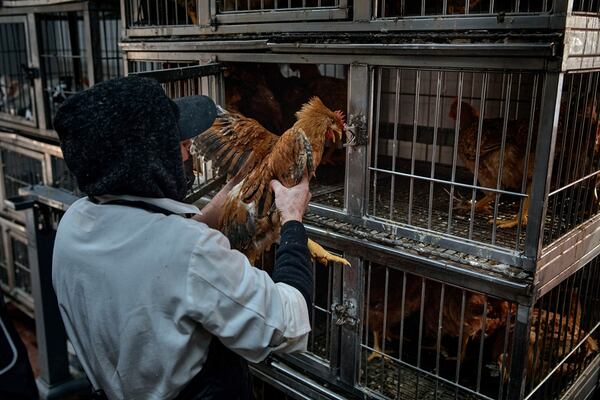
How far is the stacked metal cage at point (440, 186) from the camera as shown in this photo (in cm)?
144

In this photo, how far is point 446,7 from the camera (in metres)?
1.60

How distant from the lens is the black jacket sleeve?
1281 millimetres

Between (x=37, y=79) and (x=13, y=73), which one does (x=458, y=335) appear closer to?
(x=37, y=79)

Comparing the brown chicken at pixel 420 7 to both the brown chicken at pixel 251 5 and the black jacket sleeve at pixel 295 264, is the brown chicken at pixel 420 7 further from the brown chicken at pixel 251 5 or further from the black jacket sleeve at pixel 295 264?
the black jacket sleeve at pixel 295 264

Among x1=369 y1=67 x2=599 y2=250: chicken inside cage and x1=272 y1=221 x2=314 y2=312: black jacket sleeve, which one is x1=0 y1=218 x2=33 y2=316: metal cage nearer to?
x1=369 y1=67 x2=599 y2=250: chicken inside cage

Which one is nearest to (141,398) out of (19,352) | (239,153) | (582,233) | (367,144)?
(19,352)

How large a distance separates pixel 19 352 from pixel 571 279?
187cm

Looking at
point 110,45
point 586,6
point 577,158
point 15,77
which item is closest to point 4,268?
point 15,77

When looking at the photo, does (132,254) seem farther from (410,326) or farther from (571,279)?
(571,279)

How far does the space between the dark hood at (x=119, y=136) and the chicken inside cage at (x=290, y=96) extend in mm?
919

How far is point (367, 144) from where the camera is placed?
1739 mm

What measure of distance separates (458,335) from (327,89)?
3.79 feet

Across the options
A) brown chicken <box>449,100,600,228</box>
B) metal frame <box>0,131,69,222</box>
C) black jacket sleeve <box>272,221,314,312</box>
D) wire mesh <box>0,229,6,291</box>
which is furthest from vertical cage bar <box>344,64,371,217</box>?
wire mesh <box>0,229,6,291</box>

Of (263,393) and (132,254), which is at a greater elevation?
(132,254)
